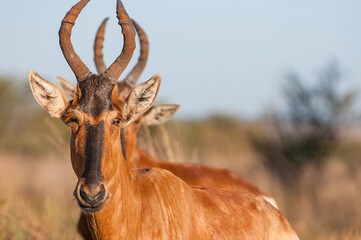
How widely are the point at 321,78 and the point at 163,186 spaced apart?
14.9 m

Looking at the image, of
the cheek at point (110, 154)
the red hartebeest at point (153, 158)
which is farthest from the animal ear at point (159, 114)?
the cheek at point (110, 154)

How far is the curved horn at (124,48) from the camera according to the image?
16.0 feet

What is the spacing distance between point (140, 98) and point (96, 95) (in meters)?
0.54

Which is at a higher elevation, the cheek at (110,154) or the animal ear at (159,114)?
the cheek at (110,154)

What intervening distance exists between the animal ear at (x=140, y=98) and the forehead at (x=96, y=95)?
25cm

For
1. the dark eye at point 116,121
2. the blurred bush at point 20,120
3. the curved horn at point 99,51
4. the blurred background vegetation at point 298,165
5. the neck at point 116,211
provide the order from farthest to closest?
the blurred bush at point 20,120
the blurred background vegetation at point 298,165
the curved horn at point 99,51
the dark eye at point 116,121
the neck at point 116,211

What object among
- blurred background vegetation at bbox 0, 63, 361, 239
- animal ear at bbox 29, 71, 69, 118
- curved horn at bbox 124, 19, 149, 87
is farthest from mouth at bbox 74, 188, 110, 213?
blurred background vegetation at bbox 0, 63, 361, 239

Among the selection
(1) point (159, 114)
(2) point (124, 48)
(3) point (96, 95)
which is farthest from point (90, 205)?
(1) point (159, 114)

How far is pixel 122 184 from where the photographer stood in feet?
15.0

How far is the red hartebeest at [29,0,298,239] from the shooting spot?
14.2ft

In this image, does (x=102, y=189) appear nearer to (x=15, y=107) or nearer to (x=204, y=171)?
(x=204, y=171)

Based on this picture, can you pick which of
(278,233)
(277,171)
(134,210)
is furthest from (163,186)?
(277,171)

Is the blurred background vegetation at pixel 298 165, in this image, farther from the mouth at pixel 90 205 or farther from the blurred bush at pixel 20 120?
the mouth at pixel 90 205

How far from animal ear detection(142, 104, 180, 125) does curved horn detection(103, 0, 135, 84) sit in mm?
3403
